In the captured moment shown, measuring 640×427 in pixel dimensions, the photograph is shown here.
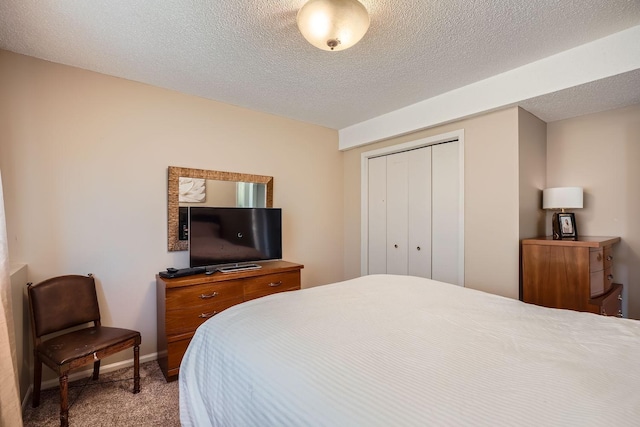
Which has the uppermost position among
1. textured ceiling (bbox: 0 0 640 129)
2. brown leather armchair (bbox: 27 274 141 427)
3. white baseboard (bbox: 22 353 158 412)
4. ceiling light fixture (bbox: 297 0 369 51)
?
textured ceiling (bbox: 0 0 640 129)

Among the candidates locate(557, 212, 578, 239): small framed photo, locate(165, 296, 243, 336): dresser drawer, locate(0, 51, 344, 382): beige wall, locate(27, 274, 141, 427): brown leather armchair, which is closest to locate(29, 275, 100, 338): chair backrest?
locate(27, 274, 141, 427): brown leather armchair

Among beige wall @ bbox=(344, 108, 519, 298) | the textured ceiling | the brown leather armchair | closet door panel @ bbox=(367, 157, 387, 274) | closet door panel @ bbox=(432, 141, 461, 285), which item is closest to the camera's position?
the textured ceiling

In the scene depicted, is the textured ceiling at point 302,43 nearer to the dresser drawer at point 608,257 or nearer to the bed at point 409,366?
the dresser drawer at point 608,257

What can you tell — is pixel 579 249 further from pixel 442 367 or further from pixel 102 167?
pixel 102 167

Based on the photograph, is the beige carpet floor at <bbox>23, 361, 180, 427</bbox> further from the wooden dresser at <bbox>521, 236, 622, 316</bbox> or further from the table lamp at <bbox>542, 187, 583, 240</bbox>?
the table lamp at <bbox>542, 187, 583, 240</bbox>

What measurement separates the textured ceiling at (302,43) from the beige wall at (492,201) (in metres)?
0.38

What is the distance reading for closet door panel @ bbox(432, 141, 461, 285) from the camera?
2971 mm

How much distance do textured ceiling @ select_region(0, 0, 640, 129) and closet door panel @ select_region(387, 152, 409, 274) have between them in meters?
0.91

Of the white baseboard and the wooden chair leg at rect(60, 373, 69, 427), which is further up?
the wooden chair leg at rect(60, 373, 69, 427)

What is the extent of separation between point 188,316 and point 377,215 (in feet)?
7.88

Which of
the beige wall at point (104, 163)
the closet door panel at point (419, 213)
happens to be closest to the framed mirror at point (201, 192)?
the beige wall at point (104, 163)

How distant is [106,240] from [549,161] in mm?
4144

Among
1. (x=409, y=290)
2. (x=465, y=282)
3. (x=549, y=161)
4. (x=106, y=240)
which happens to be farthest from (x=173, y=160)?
(x=549, y=161)

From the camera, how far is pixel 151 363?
8.43ft
